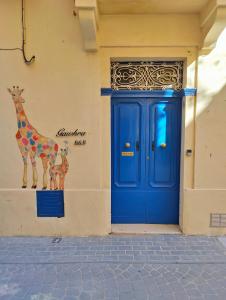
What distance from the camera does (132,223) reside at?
4066 millimetres

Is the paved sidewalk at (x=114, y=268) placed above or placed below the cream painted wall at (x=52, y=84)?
below

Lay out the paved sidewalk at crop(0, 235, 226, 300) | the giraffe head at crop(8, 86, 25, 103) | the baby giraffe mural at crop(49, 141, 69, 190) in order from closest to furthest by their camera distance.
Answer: the paved sidewalk at crop(0, 235, 226, 300)
the giraffe head at crop(8, 86, 25, 103)
the baby giraffe mural at crop(49, 141, 69, 190)

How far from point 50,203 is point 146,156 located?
5.56ft

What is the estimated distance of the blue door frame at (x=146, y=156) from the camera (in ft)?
12.6

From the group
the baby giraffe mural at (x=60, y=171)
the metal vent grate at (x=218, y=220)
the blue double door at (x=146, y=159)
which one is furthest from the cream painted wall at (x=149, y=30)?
the metal vent grate at (x=218, y=220)

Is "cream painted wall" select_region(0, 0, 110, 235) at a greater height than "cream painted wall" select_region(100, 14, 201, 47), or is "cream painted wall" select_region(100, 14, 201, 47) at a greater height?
"cream painted wall" select_region(100, 14, 201, 47)

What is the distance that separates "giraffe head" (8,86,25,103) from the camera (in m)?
3.59

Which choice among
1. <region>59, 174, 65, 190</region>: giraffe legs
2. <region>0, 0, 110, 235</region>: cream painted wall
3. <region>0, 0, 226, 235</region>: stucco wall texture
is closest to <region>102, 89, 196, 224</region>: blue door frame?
Answer: <region>0, 0, 226, 235</region>: stucco wall texture

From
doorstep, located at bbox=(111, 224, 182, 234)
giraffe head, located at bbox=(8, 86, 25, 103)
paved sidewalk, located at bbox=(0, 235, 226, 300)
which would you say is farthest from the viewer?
doorstep, located at bbox=(111, 224, 182, 234)

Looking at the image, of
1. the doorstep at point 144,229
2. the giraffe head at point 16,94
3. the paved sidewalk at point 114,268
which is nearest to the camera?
the paved sidewalk at point 114,268

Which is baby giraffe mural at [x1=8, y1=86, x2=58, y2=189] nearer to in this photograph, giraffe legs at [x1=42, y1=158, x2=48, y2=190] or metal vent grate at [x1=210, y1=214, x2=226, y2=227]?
giraffe legs at [x1=42, y1=158, x2=48, y2=190]

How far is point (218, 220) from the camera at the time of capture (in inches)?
146

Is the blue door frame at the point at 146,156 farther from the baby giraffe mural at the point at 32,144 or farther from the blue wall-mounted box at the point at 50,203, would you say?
the baby giraffe mural at the point at 32,144

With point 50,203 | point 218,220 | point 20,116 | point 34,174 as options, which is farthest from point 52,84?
point 218,220
